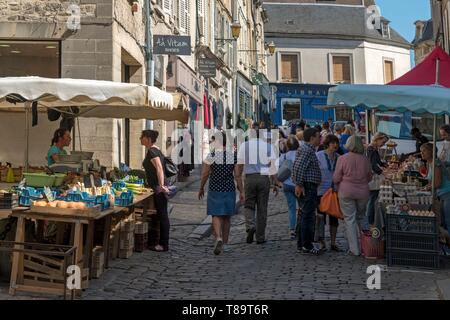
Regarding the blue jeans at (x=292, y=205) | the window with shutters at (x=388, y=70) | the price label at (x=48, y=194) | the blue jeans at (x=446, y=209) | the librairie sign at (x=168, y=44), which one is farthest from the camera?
the window with shutters at (x=388, y=70)

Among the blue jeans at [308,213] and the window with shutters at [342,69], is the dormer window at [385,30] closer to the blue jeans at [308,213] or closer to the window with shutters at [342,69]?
the window with shutters at [342,69]

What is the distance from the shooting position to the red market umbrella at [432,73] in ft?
26.9

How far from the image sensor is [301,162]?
7.84 metres

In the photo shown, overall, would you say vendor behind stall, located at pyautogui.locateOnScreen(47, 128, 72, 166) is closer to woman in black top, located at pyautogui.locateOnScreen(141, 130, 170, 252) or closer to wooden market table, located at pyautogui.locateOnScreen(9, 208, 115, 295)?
woman in black top, located at pyautogui.locateOnScreen(141, 130, 170, 252)

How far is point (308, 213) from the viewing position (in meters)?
7.83

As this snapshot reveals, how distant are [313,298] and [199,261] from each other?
240cm

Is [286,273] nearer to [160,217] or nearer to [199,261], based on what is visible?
[199,261]

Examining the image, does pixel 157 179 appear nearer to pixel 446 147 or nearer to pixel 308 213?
pixel 308 213

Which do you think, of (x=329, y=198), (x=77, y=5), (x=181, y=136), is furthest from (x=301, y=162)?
(x=181, y=136)

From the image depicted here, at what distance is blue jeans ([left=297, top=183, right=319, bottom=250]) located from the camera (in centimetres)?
784

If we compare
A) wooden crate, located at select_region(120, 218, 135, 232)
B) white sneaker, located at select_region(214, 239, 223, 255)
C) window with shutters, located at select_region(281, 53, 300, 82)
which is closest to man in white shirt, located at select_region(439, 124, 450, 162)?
white sneaker, located at select_region(214, 239, 223, 255)

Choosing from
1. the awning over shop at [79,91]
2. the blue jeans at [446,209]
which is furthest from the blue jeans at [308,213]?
the awning over shop at [79,91]

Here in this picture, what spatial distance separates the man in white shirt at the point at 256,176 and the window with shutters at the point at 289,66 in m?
37.7
